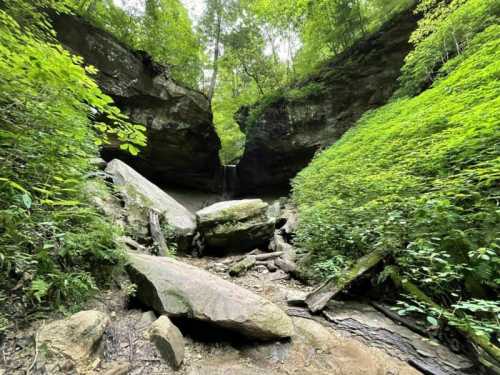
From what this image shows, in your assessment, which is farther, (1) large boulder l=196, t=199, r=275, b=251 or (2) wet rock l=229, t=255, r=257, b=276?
(1) large boulder l=196, t=199, r=275, b=251

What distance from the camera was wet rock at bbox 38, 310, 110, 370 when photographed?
4.54 feet

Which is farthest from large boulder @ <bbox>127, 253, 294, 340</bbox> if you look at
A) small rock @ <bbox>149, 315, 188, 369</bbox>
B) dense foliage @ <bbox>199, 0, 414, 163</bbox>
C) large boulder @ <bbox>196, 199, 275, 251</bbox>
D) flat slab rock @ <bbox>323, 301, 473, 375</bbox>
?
dense foliage @ <bbox>199, 0, 414, 163</bbox>

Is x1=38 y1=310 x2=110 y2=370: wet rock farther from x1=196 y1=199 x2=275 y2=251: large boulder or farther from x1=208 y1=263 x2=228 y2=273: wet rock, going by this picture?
x1=196 y1=199 x2=275 y2=251: large boulder

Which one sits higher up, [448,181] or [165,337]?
[448,181]

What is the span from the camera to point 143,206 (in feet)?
17.1

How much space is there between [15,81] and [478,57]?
6.91 meters

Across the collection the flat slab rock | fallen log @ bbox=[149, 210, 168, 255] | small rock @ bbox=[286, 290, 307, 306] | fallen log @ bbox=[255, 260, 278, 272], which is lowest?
the flat slab rock

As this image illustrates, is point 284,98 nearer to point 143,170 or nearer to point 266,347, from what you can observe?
point 143,170

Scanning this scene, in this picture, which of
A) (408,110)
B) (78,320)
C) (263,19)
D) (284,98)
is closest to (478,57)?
(408,110)

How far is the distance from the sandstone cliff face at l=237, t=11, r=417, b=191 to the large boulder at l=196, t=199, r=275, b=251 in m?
7.56

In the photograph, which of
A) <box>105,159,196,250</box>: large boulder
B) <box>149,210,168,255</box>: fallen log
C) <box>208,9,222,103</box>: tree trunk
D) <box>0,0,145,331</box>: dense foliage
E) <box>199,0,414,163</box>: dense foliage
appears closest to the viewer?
<box>0,0,145,331</box>: dense foliage

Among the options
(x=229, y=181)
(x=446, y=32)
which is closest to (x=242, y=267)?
(x=446, y=32)

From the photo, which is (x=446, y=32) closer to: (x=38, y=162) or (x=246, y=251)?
(x=246, y=251)

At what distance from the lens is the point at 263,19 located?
44.6 feet
